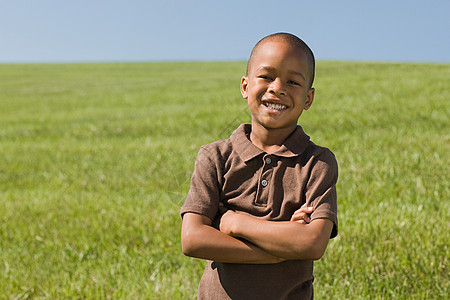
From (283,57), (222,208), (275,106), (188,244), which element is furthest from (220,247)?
(283,57)

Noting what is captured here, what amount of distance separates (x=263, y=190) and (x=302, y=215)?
8.2 inches

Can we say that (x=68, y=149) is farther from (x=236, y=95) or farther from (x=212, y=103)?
(x=236, y=95)

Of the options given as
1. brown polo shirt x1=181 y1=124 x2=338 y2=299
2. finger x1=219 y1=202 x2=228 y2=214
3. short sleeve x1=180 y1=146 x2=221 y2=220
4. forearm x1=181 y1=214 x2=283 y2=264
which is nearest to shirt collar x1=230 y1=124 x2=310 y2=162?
brown polo shirt x1=181 y1=124 x2=338 y2=299

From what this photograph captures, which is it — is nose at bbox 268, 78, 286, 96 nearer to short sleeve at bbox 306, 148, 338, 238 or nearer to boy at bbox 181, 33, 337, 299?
boy at bbox 181, 33, 337, 299

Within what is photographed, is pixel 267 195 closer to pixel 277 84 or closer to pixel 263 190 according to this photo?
pixel 263 190

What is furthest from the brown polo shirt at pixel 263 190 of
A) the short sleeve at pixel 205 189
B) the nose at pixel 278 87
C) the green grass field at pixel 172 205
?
the green grass field at pixel 172 205

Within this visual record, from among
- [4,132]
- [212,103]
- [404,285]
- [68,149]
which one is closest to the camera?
[404,285]

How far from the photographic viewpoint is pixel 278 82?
2.16 meters

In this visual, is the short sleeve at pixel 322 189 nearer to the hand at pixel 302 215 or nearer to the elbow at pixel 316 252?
the hand at pixel 302 215

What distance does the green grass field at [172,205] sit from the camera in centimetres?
374

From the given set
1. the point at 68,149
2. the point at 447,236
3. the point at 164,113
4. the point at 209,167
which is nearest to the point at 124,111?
the point at 164,113

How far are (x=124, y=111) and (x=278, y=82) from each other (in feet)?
44.2

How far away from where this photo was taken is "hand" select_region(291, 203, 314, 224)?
7.01 ft

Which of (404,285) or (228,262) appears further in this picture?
(404,285)
